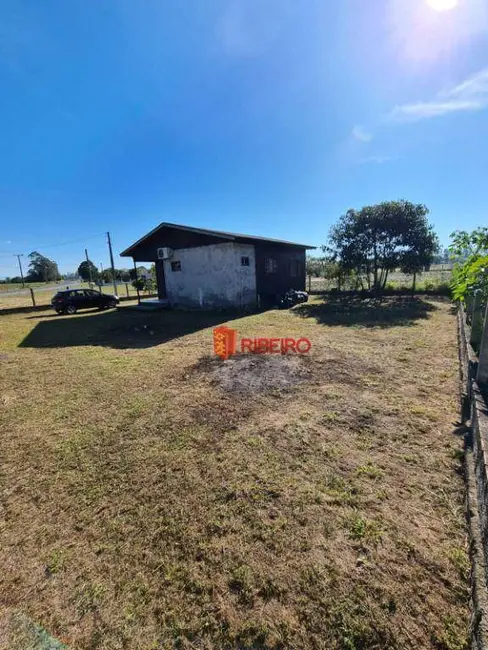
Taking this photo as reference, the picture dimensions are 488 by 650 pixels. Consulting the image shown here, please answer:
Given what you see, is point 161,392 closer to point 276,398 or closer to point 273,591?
point 276,398

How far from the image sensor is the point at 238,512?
7.13 ft

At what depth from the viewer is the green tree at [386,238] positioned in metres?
15.8

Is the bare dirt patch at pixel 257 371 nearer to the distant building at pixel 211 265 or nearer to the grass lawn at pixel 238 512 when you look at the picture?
the grass lawn at pixel 238 512

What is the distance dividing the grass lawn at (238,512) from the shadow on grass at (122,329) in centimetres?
328

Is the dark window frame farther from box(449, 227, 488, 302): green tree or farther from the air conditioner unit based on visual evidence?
box(449, 227, 488, 302): green tree

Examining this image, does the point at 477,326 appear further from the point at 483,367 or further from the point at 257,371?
the point at 257,371

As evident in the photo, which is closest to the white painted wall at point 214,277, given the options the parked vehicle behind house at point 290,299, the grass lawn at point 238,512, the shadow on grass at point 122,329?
the shadow on grass at point 122,329

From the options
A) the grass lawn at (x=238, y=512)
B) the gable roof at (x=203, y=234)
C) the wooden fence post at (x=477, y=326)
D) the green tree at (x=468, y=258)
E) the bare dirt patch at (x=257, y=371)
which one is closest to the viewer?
the grass lawn at (x=238, y=512)

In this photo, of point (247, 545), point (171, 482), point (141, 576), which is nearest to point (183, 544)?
point (141, 576)

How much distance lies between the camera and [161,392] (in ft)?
14.5

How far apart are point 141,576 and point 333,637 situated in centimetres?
114

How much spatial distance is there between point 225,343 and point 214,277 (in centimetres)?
680

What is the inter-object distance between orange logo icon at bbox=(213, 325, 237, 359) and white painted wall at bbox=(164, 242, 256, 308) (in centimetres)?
502

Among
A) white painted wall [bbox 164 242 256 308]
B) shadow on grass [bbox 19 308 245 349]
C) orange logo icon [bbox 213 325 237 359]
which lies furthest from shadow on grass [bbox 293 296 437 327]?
orange logo icon [bbox 213 325 237 359]
